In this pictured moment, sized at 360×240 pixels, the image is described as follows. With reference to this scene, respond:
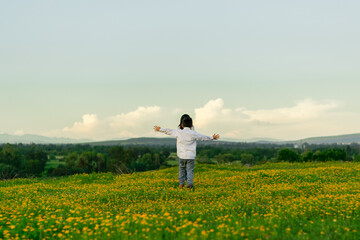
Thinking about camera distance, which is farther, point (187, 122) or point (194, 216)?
point (187, 122)

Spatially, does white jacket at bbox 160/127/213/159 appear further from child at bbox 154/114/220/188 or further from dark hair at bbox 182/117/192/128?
dark hair at bbox 182/117/192/128

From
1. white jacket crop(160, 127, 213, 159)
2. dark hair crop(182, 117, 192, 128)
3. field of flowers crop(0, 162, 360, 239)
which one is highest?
dark hair crop(182, 117, 192, 128)

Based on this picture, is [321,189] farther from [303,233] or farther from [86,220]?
[86,220]

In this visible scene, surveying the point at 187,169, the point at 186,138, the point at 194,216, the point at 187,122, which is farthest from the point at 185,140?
the point at 194,216

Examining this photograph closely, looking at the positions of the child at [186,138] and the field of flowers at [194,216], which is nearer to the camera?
the field of flowers at [194,216]

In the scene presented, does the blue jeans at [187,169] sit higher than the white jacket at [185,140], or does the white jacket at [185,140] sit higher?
the white jacket at [185,140]

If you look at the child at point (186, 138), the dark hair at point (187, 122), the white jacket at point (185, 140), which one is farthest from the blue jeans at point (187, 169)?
the dark hair at point (187, 122)

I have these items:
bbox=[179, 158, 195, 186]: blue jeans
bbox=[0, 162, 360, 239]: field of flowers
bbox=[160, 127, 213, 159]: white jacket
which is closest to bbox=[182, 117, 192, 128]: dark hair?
bbox=[160, 127, 213, 159]: white jacket

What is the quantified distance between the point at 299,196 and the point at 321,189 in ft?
5.98

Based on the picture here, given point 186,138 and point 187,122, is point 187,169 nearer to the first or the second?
point 186,138

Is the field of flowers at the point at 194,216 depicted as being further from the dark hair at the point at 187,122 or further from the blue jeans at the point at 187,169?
the dark hair at the point at 187,122

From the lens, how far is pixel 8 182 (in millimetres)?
24188

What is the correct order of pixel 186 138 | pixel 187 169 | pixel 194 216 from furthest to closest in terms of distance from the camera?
pixel 187 169 < pixel 186 138 < pixel 194 216

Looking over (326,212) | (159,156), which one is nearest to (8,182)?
(326,212)
